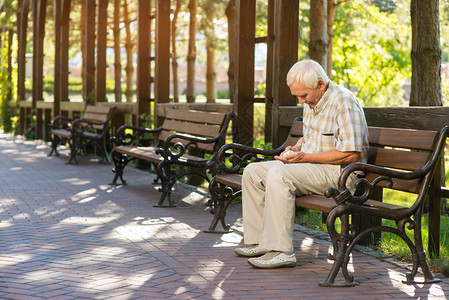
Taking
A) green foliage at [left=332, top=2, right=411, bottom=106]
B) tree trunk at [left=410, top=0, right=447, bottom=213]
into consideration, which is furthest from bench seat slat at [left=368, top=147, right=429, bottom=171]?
green foliage at [left=332, top=2, right=411, bottom=106]

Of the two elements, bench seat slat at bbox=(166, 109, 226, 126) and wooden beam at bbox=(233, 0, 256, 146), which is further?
wooden beam at bbox=(233, 0, 256, 146)

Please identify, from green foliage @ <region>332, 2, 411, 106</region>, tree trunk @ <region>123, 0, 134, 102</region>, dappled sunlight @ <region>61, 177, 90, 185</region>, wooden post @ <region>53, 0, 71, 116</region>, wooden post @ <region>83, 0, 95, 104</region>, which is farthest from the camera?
tree trunk @ <region>123, 0, 134, 102</region>

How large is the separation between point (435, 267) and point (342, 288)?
0.78m

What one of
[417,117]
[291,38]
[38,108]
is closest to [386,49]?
[38,108]

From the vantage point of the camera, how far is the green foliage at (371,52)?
21.3 meters

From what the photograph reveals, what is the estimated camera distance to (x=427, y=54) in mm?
6797

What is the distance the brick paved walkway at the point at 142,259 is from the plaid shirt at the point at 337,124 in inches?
30.6

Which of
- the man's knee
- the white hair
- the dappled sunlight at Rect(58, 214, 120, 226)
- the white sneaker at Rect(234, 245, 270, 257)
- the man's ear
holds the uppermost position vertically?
the white hair

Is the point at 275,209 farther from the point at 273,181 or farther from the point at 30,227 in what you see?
the point at 30,227

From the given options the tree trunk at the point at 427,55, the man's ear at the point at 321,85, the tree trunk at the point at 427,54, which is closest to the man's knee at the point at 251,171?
the man's ear at the point at 321,85

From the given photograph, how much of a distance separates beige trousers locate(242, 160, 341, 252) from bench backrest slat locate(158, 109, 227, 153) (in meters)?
2.50

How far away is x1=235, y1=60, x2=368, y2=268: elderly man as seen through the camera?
14.4 feet

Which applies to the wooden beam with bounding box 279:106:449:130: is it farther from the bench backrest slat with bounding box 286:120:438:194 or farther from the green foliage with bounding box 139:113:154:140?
the green foliage with bounding box 139:113:154:140

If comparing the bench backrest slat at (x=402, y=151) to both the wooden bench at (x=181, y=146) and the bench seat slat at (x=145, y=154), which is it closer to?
the wooden bench at (x=181, y=146)
